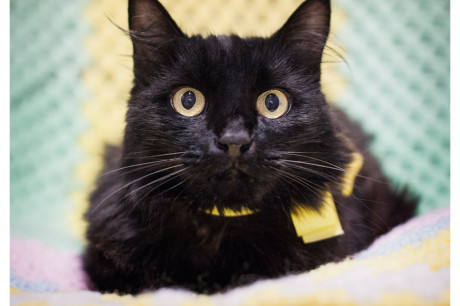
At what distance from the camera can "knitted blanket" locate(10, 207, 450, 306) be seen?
78 cm

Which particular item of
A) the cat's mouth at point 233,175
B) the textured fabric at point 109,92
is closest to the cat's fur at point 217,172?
the cat's mouth at point 233,175

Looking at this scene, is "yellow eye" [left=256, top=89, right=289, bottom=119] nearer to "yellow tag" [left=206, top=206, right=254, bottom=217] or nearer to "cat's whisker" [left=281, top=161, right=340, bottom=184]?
"cat's whisker" [left=281, top=161, right=340, bottom=184]

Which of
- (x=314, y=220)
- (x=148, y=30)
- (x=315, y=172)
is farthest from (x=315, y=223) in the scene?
(x=148, y=30)

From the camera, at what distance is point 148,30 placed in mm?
1131

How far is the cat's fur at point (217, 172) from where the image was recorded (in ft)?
3.20

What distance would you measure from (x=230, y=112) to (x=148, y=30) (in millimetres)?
402

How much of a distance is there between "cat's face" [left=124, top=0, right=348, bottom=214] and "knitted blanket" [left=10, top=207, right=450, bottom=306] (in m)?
0.23

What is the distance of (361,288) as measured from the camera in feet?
2.66

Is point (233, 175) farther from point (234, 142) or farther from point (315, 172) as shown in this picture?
point (315, 172)

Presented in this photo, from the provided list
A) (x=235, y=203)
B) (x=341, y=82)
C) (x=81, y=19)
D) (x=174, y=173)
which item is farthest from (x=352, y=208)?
(x=81, y=19)

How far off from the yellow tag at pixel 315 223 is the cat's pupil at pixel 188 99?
1.38 feet

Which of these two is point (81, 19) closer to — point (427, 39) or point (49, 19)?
point (49, 19)

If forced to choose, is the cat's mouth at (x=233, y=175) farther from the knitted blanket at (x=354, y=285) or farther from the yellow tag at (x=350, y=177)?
the yellow tag at (x=350, y=177)

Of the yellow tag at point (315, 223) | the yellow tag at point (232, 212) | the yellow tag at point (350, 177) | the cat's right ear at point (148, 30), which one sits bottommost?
the yellow tag at point (315, 223)
